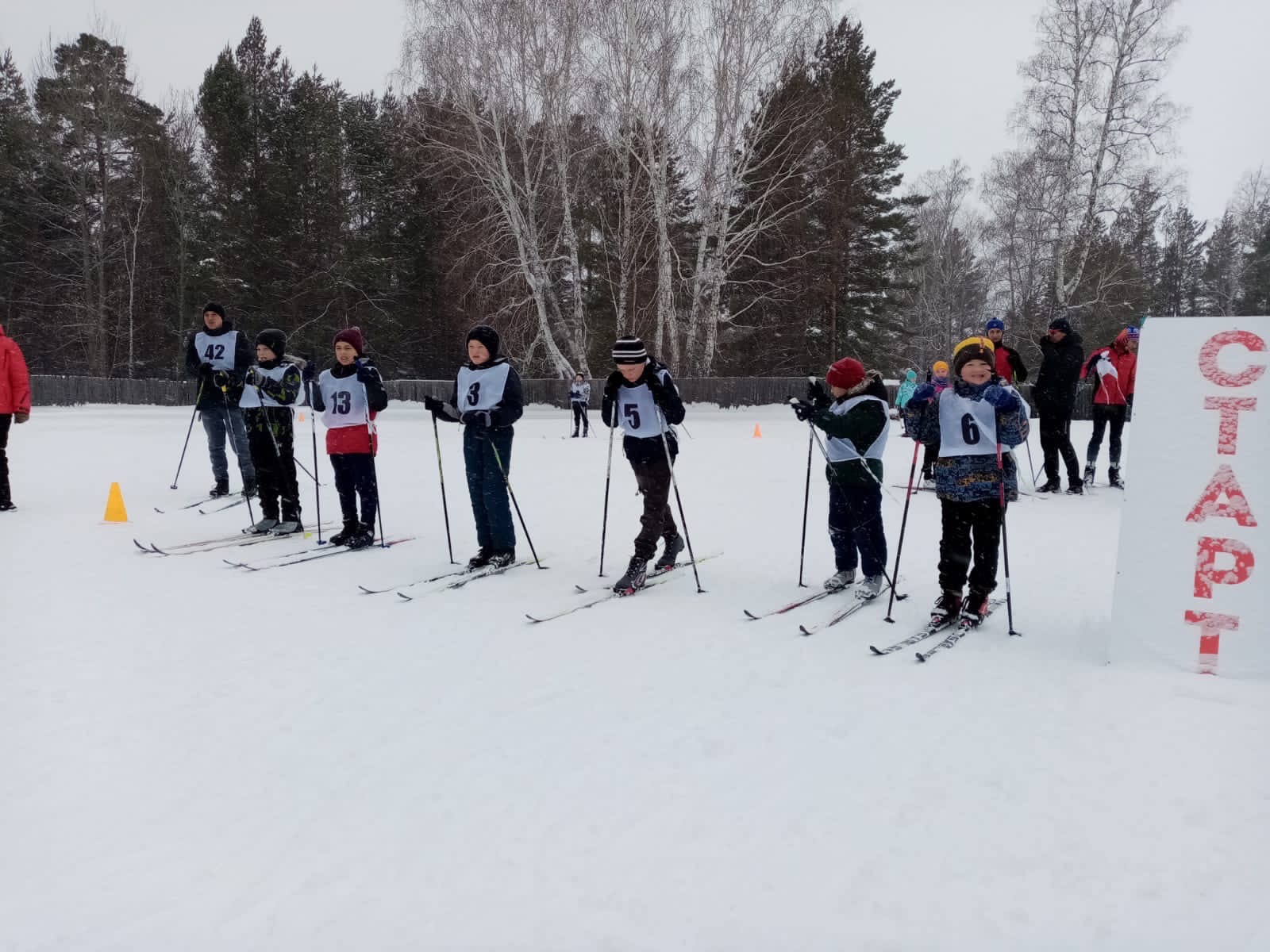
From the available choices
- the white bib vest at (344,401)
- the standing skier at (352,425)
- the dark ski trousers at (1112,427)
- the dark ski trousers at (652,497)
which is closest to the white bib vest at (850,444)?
the dark ski trousers at (652,497)

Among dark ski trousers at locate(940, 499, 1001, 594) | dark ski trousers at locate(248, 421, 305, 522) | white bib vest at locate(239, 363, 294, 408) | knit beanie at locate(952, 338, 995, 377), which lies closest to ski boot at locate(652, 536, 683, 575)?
dark ski trousers at locate(940, 499, 1001, 594)

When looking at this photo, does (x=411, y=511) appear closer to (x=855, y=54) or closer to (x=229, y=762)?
(x=229, y=762)

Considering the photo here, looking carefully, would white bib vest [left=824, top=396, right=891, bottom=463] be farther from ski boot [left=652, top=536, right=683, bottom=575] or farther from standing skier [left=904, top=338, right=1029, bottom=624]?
ski boot [left=652, top=536, right=683, bottom=575]

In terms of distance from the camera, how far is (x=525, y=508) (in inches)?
339

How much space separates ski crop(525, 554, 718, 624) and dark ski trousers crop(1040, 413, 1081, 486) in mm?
4803

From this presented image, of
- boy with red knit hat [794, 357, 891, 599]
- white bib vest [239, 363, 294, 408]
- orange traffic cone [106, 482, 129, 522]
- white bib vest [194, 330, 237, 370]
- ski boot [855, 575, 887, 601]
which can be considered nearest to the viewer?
boy with red knit hat [794, 357, 891, 599]

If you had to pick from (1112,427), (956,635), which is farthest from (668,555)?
(1112,427)

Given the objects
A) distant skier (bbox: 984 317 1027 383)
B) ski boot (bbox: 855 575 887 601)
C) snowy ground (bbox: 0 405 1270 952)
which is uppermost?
distant skier (bbox: 984 317 1027 383)

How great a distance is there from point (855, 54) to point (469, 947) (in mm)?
31612

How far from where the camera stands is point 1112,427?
941 cm

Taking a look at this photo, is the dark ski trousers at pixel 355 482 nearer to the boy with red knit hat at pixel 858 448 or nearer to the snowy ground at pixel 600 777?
the snowy ground at pixel 600 777

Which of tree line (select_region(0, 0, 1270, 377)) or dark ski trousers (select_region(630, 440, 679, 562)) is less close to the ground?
tree line (select_region(0, 0, 1270, 377))

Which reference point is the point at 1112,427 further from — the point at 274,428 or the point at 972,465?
the point at 274,428

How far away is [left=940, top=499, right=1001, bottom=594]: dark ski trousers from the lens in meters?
4.47
